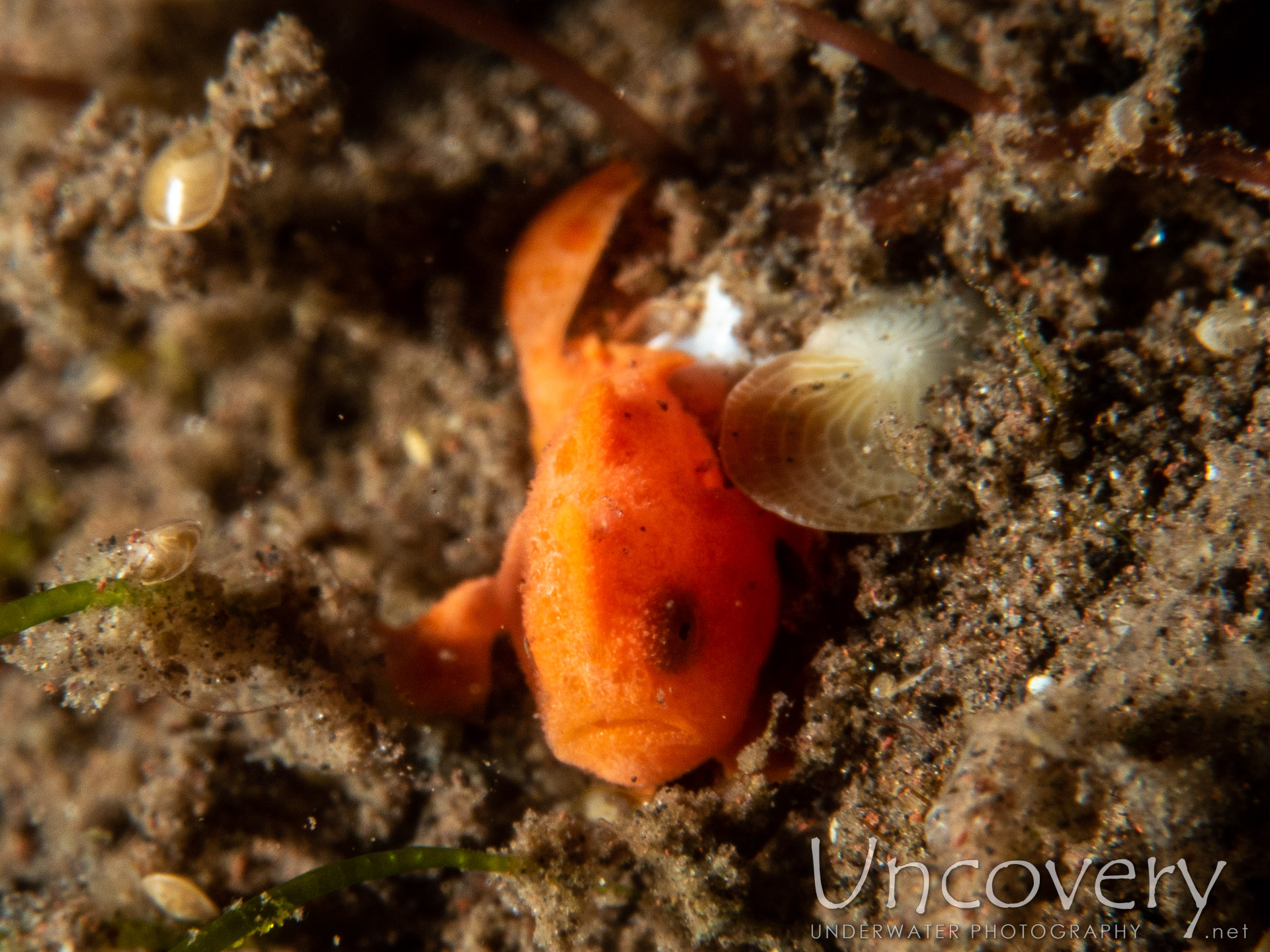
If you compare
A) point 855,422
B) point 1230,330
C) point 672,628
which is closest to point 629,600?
point 672,628

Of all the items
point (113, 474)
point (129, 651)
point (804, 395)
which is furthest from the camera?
point (113, 474)

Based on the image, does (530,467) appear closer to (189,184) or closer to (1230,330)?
(189,184)

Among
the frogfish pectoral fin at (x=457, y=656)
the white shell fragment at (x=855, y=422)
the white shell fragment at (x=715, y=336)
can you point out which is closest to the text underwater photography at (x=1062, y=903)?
the white shell fragment at (x=855, y=422)

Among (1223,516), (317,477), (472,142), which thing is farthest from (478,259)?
(1223,516)

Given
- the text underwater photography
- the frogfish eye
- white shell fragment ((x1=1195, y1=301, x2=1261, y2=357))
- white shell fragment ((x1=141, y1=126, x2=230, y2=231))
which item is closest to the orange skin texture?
the frogfish eye

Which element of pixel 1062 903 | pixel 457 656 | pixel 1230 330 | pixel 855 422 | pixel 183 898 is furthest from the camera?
pixel 183 898

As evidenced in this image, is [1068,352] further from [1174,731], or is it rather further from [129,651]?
[129,651]
